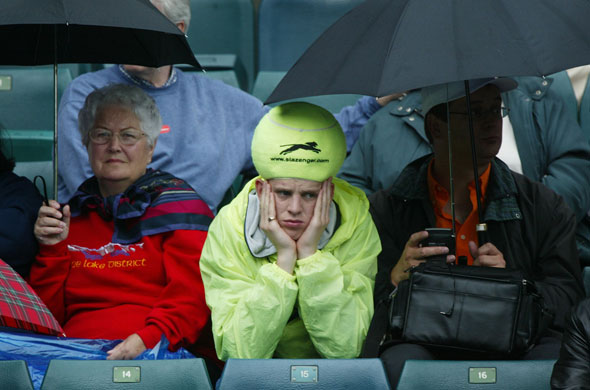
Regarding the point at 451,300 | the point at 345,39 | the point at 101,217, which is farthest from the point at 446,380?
the point at 101,217

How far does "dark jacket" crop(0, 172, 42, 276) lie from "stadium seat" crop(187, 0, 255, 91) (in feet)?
6.64

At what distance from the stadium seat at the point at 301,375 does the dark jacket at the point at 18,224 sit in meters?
0.89

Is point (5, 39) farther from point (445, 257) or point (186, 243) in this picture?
point (445, 257)

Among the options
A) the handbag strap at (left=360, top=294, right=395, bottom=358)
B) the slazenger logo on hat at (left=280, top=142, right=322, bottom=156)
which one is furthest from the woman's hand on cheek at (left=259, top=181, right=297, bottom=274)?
the handbag strap at (left=360, top=294, right=395, bottom=358)

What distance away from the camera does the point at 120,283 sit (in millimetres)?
2760

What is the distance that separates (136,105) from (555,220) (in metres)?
1.40

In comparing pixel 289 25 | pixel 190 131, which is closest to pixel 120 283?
pixel 190 131

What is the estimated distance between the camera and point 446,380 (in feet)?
7.13

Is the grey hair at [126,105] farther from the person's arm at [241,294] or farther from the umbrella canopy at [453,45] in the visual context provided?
the umbrella canopy at [453,45]

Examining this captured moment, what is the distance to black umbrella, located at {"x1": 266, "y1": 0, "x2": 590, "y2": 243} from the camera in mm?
2137

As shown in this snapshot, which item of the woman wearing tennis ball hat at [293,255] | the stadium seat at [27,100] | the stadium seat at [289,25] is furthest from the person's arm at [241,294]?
the stadium seat at [289,25]

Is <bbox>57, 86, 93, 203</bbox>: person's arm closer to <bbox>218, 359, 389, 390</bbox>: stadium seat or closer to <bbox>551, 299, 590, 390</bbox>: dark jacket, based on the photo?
<bbox>218, 359, 389, 390</bbox>: stadium seat

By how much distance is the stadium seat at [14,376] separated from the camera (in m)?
2.14

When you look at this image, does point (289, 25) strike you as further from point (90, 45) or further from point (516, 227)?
point (516, 227)
